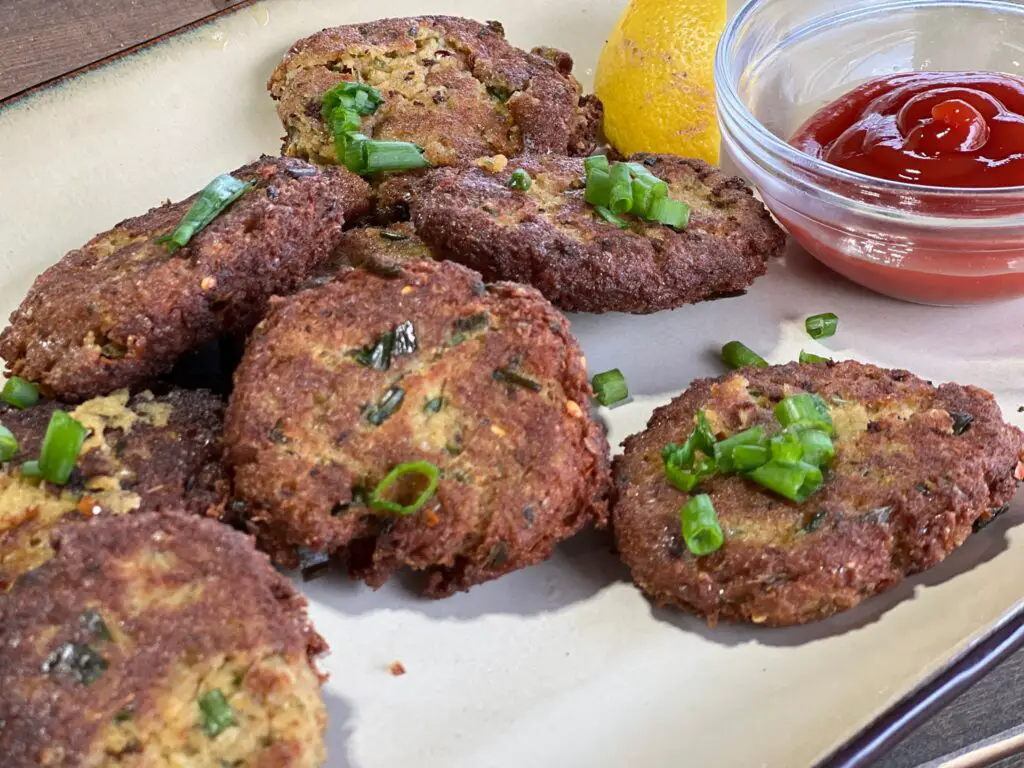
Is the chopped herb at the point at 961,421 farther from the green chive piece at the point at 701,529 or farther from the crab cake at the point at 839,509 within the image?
the green chive piece at the point at 701,529

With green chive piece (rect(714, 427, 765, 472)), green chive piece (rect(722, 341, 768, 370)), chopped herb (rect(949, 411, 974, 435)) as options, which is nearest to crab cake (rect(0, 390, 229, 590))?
green chive piece (rect(714, 427, 765, 472))

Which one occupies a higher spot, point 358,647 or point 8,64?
point 8,64

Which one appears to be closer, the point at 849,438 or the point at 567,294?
the point at 849,438

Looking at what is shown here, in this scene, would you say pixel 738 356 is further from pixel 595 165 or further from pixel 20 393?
pixel 20 393

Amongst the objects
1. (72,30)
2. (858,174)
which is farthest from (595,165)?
(72,30)

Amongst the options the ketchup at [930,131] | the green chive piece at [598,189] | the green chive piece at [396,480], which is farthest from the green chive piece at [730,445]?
the ketchup at [930,131]

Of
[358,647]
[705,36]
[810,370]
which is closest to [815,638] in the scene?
[810,370]

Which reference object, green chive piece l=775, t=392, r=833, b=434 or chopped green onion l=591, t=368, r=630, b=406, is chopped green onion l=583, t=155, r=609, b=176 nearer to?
chopped green onion l=591, t=368, r=630, b=406

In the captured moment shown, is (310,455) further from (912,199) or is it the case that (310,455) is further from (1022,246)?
(1022,246)
